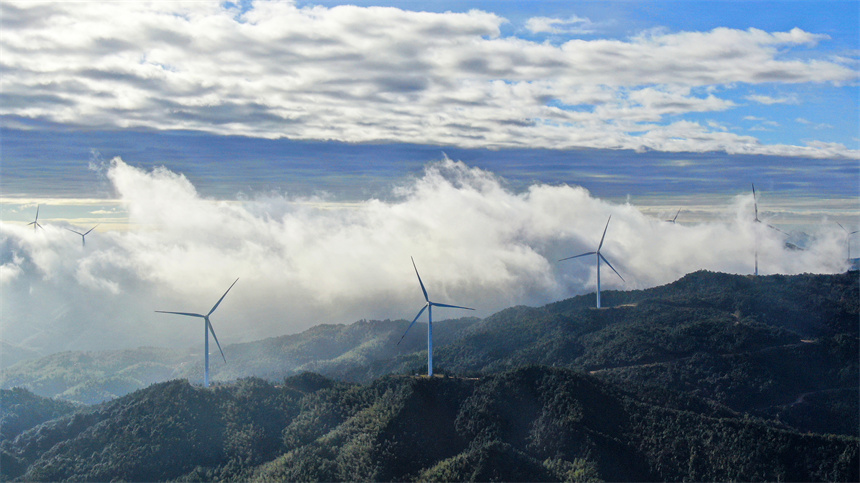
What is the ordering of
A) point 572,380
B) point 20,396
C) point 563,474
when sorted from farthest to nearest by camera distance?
point 20,396 → point 572,380 → point 563,474

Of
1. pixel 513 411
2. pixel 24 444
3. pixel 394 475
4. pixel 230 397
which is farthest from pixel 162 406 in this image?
pixel 513 411

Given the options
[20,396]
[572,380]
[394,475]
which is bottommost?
[20,396]

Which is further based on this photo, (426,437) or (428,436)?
(428,436)

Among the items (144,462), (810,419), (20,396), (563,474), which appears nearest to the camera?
(563,474)

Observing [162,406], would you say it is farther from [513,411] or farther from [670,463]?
[670,463]

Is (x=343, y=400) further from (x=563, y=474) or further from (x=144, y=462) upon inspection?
(x=563, y=474)

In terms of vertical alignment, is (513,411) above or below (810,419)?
above

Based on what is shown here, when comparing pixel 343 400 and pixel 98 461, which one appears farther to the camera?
pixel 343 400
